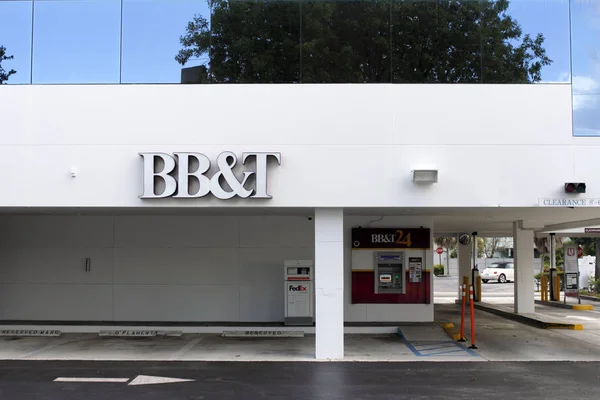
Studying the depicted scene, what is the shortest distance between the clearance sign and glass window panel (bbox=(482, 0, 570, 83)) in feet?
16.8

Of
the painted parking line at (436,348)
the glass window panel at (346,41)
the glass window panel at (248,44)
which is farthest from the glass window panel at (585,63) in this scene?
the glass window panel at (248,44)

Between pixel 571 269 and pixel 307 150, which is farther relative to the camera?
pixel 571 269

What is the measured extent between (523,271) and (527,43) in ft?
29.1

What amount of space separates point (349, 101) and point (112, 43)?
452 centimetres

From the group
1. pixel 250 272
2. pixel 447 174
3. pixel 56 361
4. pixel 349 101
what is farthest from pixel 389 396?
pixel 250 272

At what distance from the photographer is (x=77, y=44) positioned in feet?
36.8

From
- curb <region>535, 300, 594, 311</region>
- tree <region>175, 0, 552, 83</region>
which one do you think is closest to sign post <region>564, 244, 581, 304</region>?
curb <region>535, 300, 594, 311</region>

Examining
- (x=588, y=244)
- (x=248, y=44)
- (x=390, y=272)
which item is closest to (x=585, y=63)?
(x=248, y=44)

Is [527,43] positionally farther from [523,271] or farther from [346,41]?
[523,271]

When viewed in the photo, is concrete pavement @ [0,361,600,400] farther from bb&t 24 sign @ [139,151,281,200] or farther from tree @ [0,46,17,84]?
tree @ [0,46,17,84]

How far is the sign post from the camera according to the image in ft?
72.9

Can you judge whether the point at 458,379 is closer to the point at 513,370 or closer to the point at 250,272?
the point at 513,370

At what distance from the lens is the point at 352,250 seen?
15094 millimetres

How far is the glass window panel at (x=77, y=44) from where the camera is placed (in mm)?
11125
